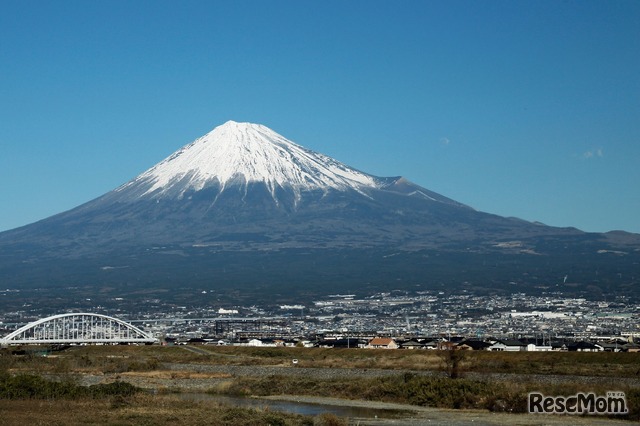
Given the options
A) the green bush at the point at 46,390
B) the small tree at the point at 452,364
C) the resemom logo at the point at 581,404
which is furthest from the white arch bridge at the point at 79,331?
the resemom logo at the point at 581,404

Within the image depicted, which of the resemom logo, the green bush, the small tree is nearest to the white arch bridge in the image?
the small tree

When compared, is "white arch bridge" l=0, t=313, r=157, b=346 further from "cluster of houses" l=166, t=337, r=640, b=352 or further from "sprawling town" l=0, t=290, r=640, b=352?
"cluster of houses" l=166, t=337, r=640, b=352

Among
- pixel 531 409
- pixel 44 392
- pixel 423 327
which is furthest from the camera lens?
pixel 423 327

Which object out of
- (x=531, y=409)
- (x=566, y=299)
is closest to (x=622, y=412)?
(x=531, y=409)

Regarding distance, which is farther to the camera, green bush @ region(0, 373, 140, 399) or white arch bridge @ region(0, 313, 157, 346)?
white arch bridge @ region(0, 313, 157, 346)

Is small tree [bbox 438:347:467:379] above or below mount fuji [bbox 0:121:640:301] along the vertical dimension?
below

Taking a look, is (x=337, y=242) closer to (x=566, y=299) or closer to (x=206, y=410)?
(x=566, y=299)
